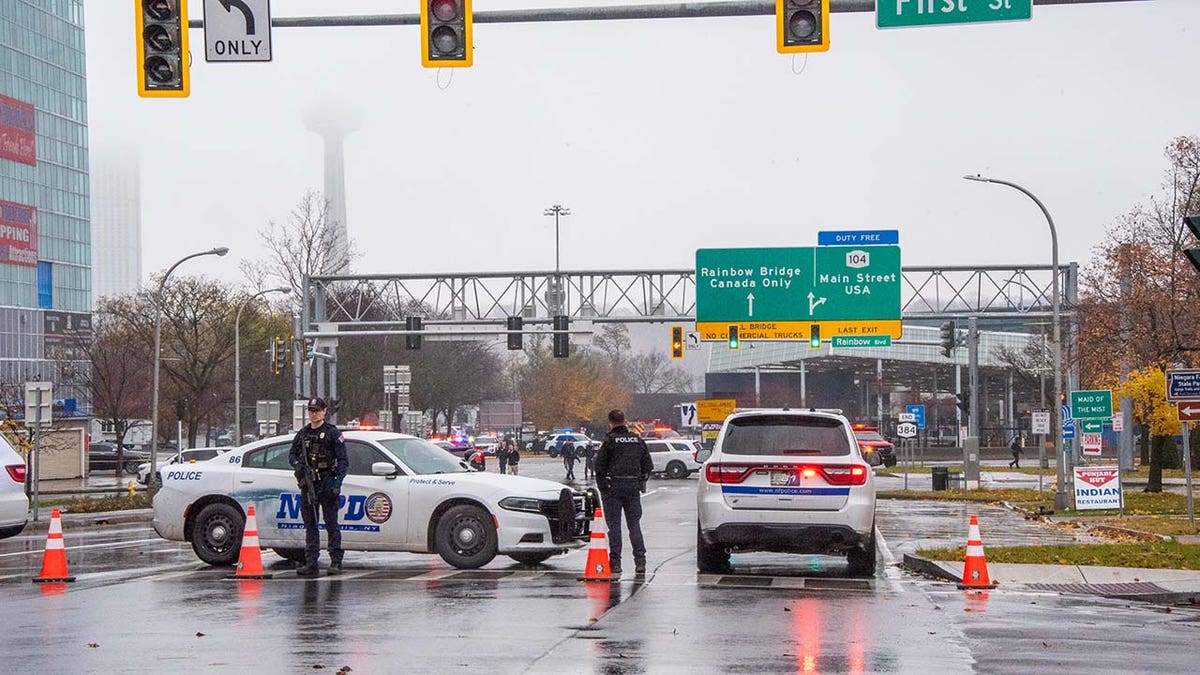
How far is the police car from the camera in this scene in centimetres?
1769

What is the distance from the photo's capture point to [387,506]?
1789cm

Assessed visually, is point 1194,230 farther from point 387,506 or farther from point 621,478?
point 387,506

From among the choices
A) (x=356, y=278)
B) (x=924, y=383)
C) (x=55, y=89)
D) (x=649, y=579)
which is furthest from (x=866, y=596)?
(x=55, y=89)

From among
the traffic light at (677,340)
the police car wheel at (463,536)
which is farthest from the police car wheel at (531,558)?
the traffic light at (677,340)

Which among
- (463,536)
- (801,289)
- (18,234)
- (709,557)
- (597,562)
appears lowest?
(709,557)

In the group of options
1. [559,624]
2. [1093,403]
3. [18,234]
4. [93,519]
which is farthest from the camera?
[18,234]

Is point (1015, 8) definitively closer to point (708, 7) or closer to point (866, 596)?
point (708, 7)

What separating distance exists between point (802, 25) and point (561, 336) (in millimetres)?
39621

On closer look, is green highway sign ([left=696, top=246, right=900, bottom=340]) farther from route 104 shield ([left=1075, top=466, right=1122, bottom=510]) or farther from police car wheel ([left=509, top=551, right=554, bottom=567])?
police car wheel ([left=509, top=551, right=554, bottom=567])

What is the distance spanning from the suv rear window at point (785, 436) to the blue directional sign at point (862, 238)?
3231 cm

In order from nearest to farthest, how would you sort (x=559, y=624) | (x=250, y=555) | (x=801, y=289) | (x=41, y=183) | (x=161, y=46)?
(x=559, y=624) < (x=161, y=46) < (x=250, y=555) < (x=801, y=289) < (x=41, y=183)

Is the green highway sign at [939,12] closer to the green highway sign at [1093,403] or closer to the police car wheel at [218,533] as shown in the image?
the police car wheel at [218,533]

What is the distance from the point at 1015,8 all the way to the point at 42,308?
5208 inches

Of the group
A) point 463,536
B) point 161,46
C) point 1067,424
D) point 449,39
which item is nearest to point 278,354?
point 1067,424
